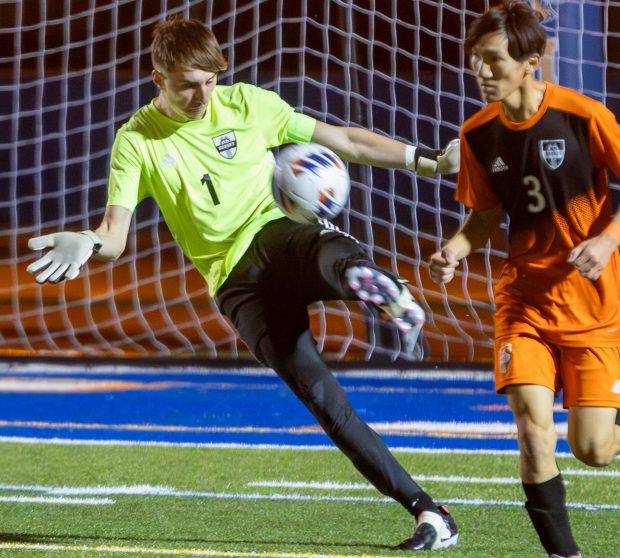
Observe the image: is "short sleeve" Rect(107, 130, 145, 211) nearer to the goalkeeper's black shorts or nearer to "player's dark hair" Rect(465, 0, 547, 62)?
the goalkeeper's black shorts

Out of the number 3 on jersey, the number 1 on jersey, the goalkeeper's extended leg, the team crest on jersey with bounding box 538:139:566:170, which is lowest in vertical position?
the goalkeeper's extended leg

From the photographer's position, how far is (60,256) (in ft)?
13.3

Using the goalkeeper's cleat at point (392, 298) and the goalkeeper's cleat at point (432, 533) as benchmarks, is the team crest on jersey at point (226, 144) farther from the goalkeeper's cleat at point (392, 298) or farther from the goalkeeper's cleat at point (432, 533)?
the goalkeeper's cleat at point (432, 533)

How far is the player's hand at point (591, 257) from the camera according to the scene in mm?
3561

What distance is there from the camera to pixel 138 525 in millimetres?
4730

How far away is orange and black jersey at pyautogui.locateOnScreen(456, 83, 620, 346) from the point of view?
3799 millimetres

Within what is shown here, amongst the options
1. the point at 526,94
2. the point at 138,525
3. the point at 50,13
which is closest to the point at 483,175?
the point at 526,94

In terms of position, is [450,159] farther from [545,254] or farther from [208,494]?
[208,494]

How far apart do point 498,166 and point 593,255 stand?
502 millimetres

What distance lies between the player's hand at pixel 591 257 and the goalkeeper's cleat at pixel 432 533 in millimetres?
1110

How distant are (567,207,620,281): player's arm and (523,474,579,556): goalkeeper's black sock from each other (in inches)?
25.7

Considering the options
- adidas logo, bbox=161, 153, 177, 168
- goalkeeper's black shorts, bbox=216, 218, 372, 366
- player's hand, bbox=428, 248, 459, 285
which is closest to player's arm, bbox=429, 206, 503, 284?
player's hand, bbox=428, 248, 459, 285

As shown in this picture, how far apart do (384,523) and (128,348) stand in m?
5.05

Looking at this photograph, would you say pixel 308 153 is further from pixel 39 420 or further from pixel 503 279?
pixel 39 420
